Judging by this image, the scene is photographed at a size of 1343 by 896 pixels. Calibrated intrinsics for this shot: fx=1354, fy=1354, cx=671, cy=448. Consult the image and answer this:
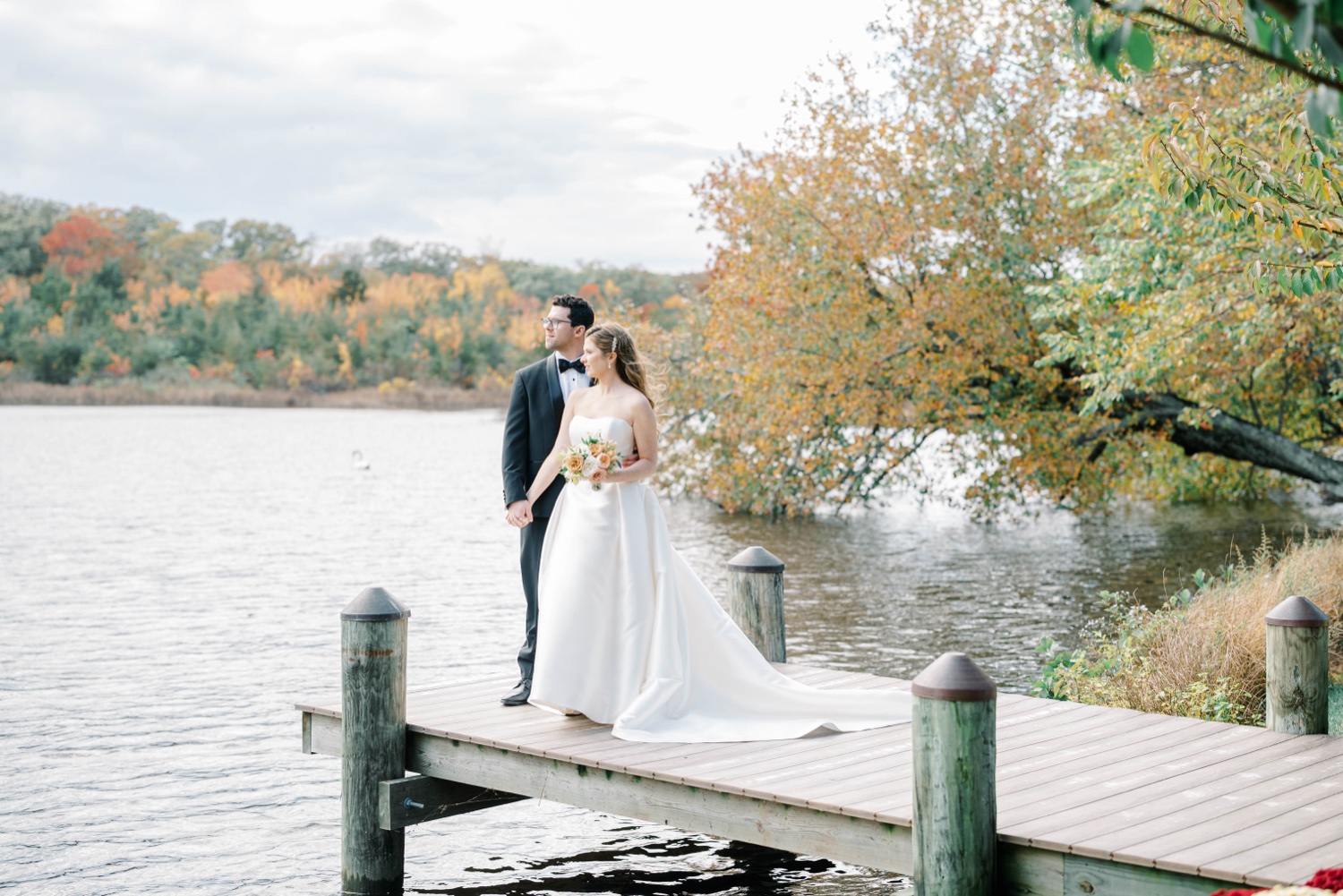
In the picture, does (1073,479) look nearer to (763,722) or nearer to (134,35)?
(763,722)

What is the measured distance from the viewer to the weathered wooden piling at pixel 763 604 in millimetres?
8625

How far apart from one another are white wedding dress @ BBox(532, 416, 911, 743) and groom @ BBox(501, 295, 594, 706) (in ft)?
0.60

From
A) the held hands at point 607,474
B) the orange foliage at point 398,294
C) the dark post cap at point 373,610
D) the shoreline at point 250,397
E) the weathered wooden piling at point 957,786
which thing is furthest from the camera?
the orange foliage at point 398,294

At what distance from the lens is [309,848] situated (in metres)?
8.48

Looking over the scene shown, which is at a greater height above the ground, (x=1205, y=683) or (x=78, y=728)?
(x=1205, y=683)

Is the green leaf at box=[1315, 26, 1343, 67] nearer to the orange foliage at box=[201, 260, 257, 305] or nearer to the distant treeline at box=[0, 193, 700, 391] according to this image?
the distant treeline at box=[0, 193, 700, 391]

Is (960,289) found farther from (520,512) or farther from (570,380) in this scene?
(520,512)

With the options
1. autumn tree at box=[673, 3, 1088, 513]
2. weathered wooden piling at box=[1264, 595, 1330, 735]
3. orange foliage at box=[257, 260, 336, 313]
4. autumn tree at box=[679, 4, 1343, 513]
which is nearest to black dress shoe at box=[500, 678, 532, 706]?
weathered wooden piling at box=[1264, 595, 1330, 735]

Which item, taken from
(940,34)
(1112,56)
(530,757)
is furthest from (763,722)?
(940,34)

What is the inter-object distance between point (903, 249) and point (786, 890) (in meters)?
14.1

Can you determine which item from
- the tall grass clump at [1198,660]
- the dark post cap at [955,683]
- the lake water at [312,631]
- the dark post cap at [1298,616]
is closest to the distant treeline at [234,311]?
the lake water at [312,631]

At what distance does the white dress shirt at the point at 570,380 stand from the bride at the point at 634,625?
0.58ft

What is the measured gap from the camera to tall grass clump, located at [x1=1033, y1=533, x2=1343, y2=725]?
29.8 feet

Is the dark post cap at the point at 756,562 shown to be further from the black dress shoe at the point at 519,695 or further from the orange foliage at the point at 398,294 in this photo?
the orange foliage at the point at 398,294
